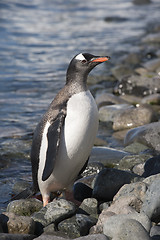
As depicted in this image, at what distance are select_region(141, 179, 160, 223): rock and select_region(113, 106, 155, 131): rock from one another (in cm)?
448

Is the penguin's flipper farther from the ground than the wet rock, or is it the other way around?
the penguin's flipper

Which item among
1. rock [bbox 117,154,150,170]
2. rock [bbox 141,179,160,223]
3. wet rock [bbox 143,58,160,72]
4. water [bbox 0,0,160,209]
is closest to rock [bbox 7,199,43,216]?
water [bbox 0,0,160,209]

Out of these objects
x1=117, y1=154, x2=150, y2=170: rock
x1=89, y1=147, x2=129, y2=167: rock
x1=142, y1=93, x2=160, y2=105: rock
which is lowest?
x1=142, y1=93, x2=160, y2=105: rock

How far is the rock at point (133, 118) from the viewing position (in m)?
9.46

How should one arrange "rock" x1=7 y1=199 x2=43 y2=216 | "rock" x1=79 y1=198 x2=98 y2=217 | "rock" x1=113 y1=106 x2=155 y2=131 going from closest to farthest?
"rock" x1=79 y1=198 x2=98 y2=217 → "rock" x1=7 y1=199 x2=43 y2=216 → "rock" x1=113 y1=106 x2=155 y2=131

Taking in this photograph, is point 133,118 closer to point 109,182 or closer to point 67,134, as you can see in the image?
point 109,182

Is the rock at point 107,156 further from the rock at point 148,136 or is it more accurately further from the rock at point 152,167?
the rock at point 152,167

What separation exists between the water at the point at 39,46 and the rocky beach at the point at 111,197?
61 cm

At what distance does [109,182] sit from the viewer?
19.4ft

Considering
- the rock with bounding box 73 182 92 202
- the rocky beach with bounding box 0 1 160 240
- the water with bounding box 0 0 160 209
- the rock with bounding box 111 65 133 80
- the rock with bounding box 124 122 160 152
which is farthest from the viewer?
the rock with bounding box 111 65 133 80

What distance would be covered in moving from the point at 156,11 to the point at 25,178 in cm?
2346

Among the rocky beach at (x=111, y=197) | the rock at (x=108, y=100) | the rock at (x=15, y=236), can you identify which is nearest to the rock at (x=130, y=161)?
the rocky beach at (x=111, y=197)

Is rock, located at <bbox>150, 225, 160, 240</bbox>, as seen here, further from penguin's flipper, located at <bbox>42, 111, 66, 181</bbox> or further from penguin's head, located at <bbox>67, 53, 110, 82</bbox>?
penguin's head, located at <bbox>67, 53, 110, 82</bbox>

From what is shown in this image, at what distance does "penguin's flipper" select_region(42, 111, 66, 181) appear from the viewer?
5496mm
